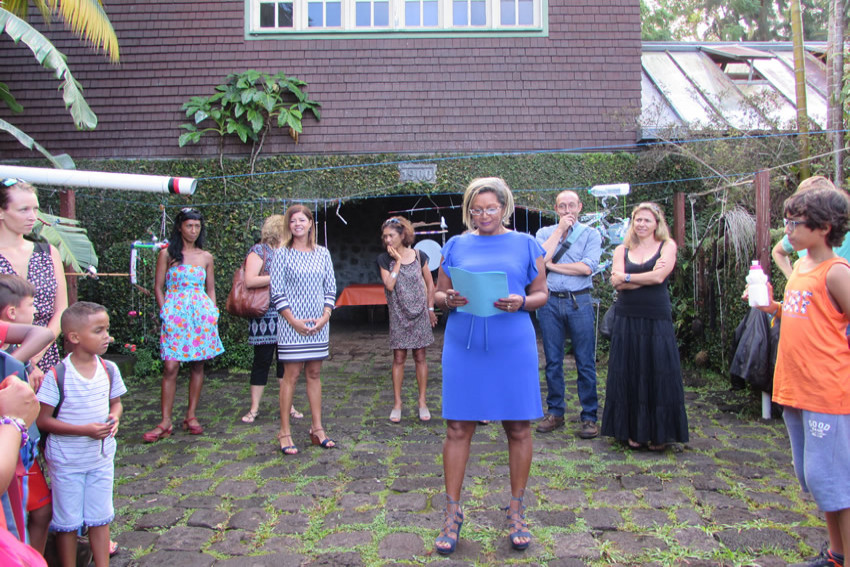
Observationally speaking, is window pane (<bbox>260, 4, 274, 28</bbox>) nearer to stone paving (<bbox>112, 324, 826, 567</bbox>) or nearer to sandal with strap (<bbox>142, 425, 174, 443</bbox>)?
stone paving (<bbox>112, 324, 826, 567</bbox>)

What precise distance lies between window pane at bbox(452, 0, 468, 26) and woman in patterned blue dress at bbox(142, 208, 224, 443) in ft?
17.7

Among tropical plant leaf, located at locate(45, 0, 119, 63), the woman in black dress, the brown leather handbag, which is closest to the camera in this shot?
the woman in black dress

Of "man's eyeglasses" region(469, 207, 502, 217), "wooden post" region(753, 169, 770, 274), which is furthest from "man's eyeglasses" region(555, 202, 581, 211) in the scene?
"man's eyeglasses" region(469, 207, 502, 217)

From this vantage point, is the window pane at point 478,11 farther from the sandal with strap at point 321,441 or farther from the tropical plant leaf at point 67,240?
the sandal with strap at point 321,441

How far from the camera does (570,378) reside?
7695mm

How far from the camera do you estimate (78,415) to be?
2902 mm

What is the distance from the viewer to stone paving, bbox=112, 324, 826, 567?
3291 mm

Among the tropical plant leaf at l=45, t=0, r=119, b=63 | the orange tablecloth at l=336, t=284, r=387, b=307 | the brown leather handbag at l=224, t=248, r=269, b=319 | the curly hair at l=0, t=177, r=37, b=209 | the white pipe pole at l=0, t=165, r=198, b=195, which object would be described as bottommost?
the orange tablecloth at l=336, t=284, r=387, b=307

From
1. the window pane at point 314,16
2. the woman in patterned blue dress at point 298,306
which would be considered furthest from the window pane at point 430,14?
the woman in patterned blue dress at point 298,306

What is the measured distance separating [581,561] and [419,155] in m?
6.74

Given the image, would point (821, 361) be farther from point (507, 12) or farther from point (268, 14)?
point (268, 14)

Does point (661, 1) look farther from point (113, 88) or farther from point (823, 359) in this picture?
point (823, 359)

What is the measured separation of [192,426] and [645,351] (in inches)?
Result: 143

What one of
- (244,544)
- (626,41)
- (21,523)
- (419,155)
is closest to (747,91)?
(626,41)
